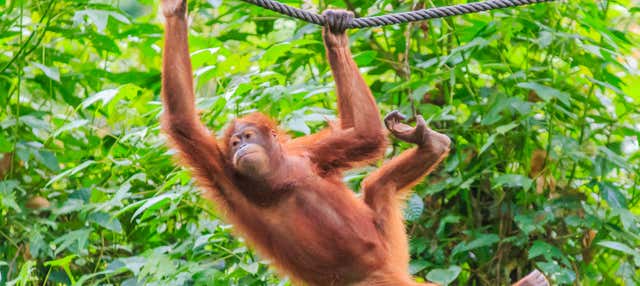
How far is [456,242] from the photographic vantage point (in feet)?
→ 18.3

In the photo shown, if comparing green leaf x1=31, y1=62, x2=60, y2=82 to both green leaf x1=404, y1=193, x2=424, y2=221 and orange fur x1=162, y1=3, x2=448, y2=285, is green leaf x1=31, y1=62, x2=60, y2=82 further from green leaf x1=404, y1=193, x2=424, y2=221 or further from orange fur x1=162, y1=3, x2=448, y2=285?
green leaf x1=404, y1=193, x2=424, y2=221

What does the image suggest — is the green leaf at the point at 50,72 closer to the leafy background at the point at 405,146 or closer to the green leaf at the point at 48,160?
the leafy background at the point at 405,146

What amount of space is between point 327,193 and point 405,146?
109 cm

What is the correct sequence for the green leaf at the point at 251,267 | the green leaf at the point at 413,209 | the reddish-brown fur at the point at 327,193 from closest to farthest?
the reddish-brown fur at the point at 327,193 → the green leaf at the point at 251,267 → the green leaf at the point at 413,209

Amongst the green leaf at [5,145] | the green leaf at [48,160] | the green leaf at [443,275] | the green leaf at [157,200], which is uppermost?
the green leaf at [157,200]

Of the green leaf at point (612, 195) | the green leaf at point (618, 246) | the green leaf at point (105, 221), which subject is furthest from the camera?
the green leaf at point (105, 221)

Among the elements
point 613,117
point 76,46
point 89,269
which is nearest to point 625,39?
point 613,117

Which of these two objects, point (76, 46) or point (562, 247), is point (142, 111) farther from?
point (562, 247)

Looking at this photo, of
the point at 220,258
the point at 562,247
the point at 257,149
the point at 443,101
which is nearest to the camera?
the point at 257,149

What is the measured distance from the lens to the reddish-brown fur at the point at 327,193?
4215 millimetres

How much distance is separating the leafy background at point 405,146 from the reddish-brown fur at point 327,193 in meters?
0.29

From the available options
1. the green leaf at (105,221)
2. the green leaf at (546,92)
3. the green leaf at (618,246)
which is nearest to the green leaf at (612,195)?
the green leaf at (618,246)

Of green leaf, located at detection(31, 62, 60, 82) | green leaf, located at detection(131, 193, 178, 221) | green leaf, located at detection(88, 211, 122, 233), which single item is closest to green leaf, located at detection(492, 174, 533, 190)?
green leaf, located at detection(131, 193, 178, 221)

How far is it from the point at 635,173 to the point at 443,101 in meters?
1.19
